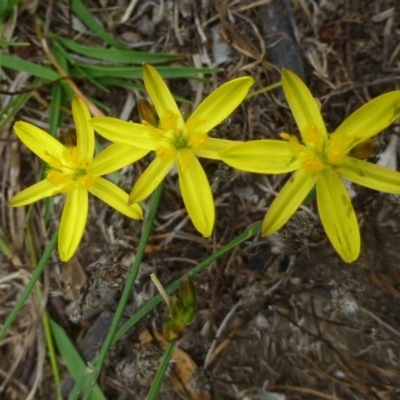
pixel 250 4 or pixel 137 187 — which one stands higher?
pixel 250 4

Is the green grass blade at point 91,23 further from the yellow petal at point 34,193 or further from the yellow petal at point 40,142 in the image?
the yellow petal at point 34,193

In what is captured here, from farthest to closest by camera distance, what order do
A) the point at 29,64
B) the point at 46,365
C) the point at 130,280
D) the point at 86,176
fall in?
1. the point at 46,365
2. the point at 29,64
3. the point at 86,176
4. the point at 130,280

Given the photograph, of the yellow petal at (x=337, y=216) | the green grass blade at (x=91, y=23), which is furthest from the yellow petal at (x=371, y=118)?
the green grass blade at (x=91, y=23)

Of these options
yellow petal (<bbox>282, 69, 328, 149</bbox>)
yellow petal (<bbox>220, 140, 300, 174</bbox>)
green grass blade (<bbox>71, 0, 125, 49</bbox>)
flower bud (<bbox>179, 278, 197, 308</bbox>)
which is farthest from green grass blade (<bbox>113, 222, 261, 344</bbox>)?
green grass blade (<bbox>71, 0, 125, 49</bbox>)

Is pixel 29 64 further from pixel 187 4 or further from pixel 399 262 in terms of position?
pixel 399 262

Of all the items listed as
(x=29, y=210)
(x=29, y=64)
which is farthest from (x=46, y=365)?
(x=29, y=64)

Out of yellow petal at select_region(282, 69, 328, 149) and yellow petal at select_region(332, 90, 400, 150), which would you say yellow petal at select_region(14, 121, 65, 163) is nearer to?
yellow petal at select_region(282, 69, 328, 149)
